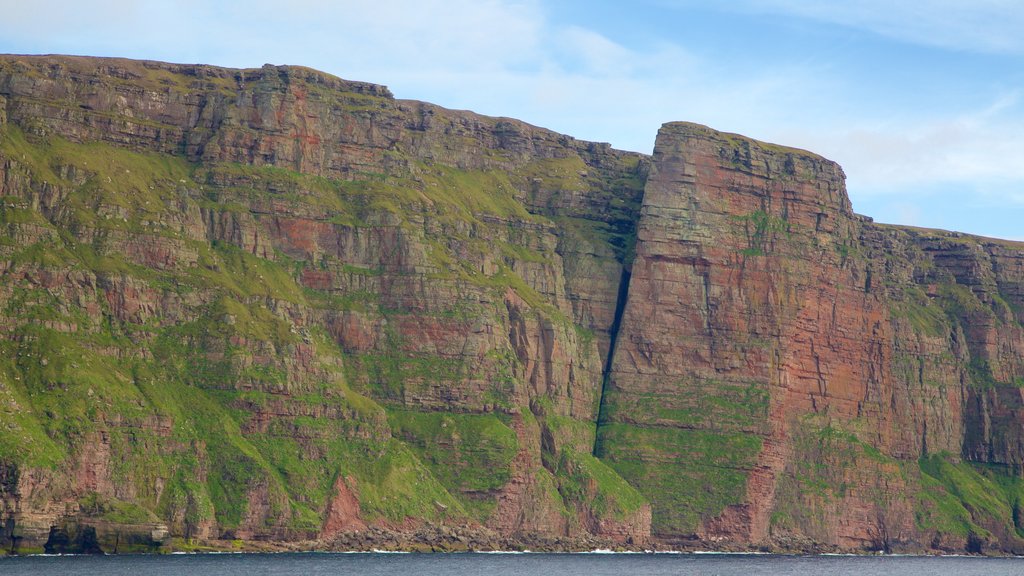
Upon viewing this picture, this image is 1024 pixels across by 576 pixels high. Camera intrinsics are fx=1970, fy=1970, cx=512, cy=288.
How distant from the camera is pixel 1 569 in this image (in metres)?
197

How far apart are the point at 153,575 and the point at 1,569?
594 inches

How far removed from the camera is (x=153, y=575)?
7815 inches

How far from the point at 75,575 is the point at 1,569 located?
9.21 meters

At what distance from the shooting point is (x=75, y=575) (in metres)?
193

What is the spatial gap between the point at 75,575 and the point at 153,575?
27.8ft
